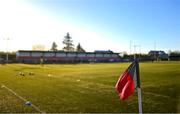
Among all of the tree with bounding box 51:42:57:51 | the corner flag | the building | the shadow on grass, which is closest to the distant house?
the building

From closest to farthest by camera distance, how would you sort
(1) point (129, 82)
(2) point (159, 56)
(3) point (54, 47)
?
1. (1) point (129, 82)
2. (2) point (159, 56)
3. (3) point (54, 47)

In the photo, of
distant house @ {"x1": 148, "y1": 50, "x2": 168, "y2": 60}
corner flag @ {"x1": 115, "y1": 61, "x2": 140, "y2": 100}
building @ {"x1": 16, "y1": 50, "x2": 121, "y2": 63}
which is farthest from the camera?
building @ {"x1": 16, "y1": 50, "x2": 121, "y2": 63}

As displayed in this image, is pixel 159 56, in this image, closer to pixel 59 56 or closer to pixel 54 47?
pixel 59 56

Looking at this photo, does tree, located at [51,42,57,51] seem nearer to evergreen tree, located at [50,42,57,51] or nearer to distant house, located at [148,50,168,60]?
evergreen tree, located at [50,42,57,51]

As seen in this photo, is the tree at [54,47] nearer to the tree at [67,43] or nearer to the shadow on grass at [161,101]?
the tree at [67,43]

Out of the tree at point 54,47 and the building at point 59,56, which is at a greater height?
the tree at point 54,47

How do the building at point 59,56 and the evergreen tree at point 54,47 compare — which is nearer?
the building at point 59,56

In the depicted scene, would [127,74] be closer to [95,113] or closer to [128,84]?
[128,84]

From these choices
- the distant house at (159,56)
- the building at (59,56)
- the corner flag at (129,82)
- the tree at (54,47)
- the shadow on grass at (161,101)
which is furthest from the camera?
the tree at (54,47)

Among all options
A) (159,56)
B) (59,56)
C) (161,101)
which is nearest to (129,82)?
(161,101)

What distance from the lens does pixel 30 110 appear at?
10.4 m

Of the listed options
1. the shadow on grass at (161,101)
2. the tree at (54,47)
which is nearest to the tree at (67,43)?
the tree at (54,47)

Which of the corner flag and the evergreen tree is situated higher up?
the evergreen tree

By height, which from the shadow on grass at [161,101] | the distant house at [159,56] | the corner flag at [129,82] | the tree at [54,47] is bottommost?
the shadow on grass at [161,101]
